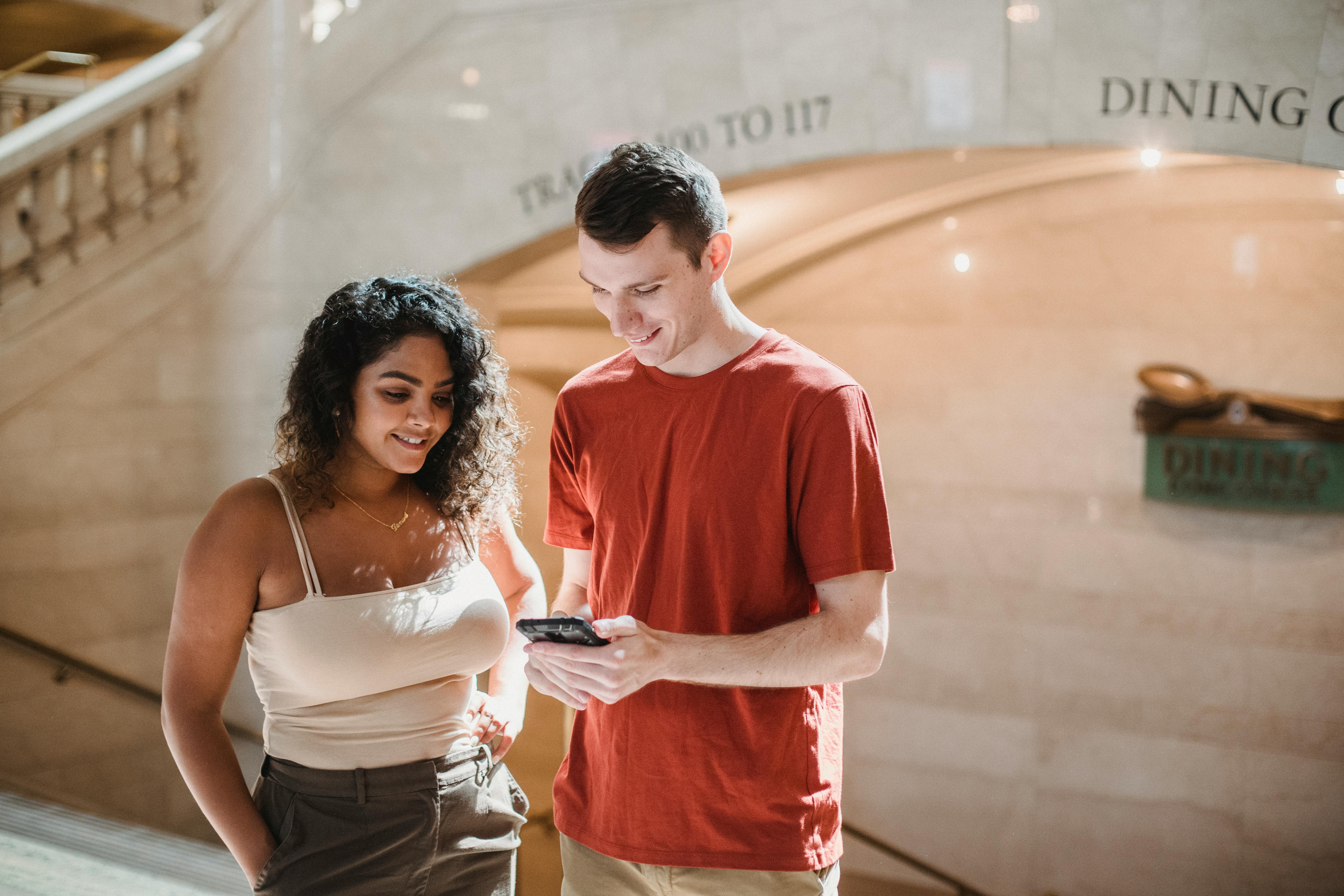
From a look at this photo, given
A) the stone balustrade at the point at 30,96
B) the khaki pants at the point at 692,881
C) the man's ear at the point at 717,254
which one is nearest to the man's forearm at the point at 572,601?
the khaki pants at the point at 692,881

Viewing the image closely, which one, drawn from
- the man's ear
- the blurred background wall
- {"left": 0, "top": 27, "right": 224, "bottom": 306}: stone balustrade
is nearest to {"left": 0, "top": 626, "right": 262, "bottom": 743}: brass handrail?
the blurred background wall

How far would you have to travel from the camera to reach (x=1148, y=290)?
5.31 metres

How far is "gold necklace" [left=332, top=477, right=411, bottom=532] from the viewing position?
217 centimetres

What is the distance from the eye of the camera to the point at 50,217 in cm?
529

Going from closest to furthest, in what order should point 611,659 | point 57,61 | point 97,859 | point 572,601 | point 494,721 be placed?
Answer: point 611,659 → point 572,601 → point 494,721 → point 97,859 → point 57,61

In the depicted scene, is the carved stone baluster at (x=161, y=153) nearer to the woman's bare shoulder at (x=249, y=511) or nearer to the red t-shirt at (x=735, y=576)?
the woman's bare shoulder at (x=249, y=511)

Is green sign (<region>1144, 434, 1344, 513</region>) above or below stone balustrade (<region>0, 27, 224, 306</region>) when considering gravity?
below

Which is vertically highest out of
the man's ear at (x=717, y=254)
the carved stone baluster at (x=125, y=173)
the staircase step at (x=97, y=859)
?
the carved stone baluster at (x=125, y=173)

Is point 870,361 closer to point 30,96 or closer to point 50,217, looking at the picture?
point 50,217

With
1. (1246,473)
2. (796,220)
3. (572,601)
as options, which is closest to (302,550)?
(572,601)

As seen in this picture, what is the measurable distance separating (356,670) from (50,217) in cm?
447

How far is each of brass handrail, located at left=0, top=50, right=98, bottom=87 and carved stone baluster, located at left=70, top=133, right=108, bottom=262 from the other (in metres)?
1.88

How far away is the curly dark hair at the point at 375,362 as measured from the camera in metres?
2.14

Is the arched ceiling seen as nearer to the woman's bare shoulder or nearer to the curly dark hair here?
the curly dark hair
